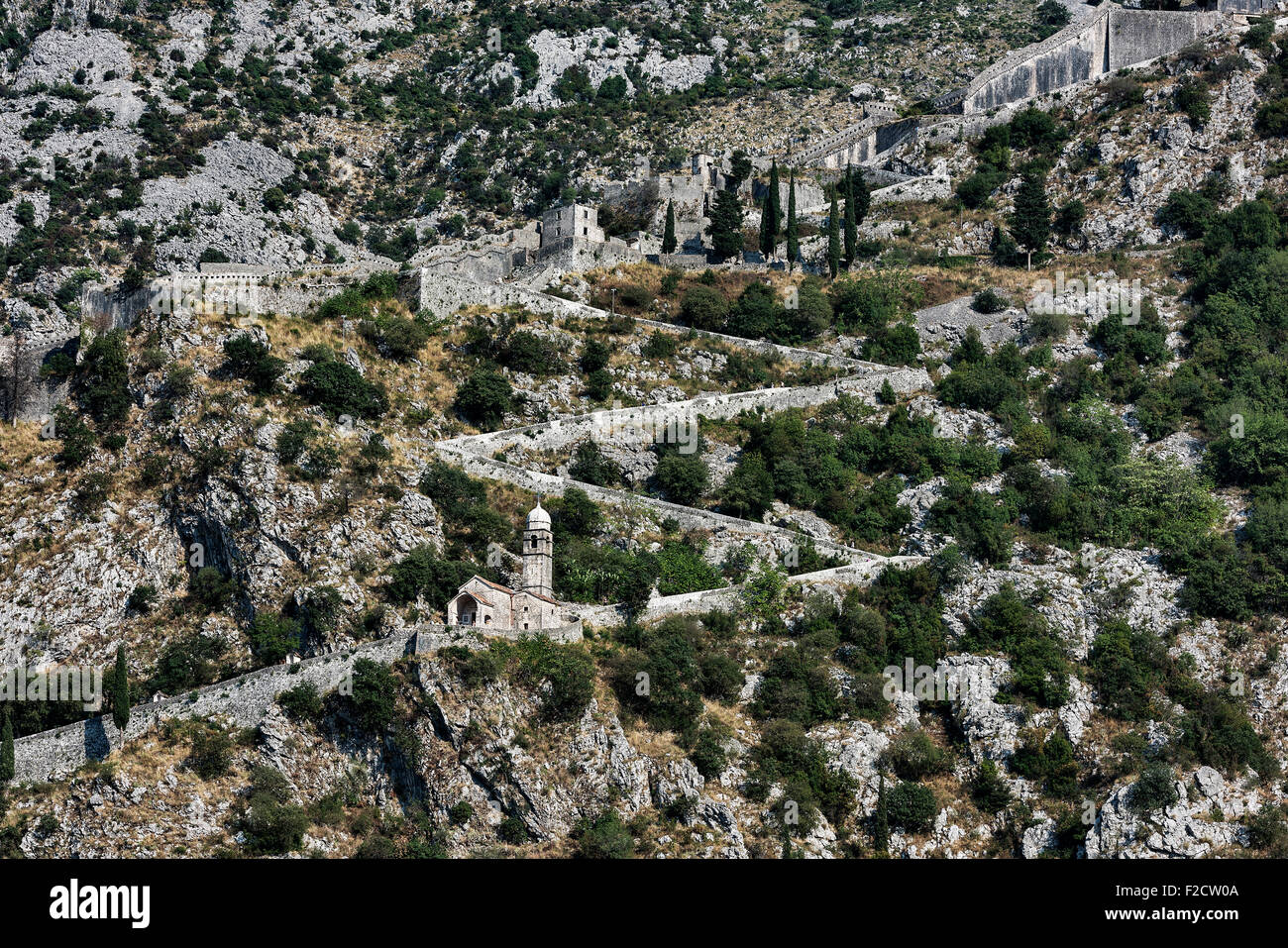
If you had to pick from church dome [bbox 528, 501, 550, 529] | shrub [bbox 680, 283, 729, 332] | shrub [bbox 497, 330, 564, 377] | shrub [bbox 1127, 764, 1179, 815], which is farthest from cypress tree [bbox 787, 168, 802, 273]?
shrub [bbox 1127, 764, 1179, 815]

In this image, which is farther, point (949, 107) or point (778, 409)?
point (949, 107)

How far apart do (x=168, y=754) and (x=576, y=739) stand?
13.5 metres

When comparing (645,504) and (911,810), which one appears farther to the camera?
(645,504)

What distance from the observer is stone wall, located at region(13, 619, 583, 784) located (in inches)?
2221

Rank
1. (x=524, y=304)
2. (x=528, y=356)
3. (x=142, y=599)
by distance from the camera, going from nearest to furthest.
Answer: (x=142, y=599) < (x=528, y=356) < (x=524, y=304)

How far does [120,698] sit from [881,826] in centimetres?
2598

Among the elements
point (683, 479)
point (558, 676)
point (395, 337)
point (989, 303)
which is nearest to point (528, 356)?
point (395, 337)

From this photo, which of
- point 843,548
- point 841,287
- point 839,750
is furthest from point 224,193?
point 839,750

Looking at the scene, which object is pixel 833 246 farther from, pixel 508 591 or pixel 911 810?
pixel 911 810

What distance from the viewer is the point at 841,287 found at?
86.5 metres

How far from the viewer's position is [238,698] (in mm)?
57875

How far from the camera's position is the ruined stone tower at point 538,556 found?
202ft
